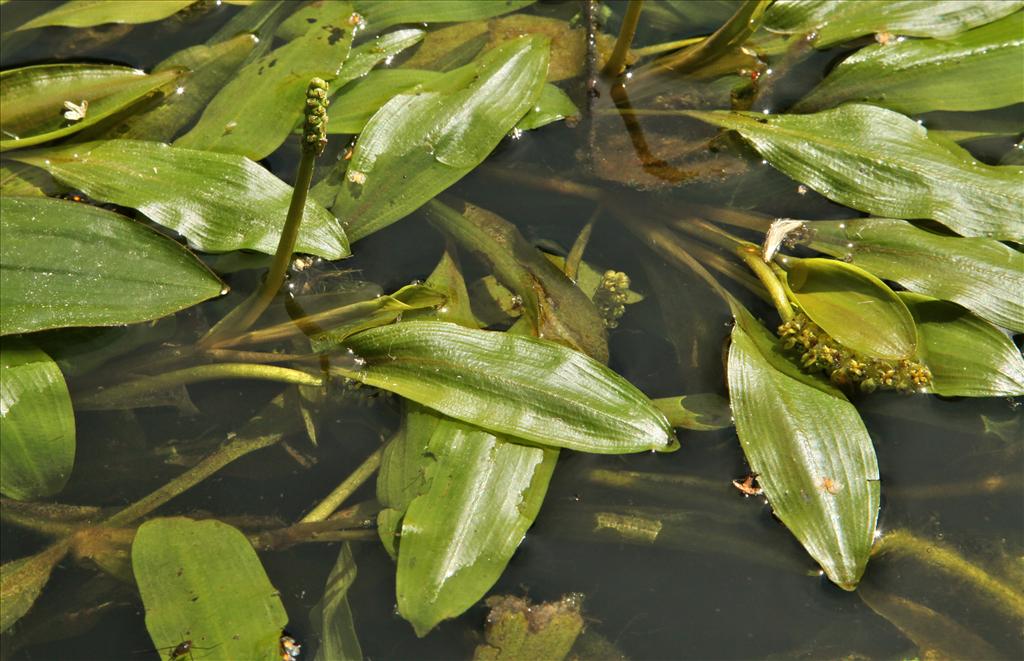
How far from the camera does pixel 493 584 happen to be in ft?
6.81

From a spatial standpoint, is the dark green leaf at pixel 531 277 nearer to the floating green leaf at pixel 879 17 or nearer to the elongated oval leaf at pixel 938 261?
the elongated oval leaf at pixel 938 261

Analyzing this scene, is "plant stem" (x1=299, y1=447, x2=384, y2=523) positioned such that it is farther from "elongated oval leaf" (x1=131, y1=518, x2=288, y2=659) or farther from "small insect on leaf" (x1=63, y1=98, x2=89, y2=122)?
"small insect on leaf" (x1=63, y1=98, x2=89, y2=122)

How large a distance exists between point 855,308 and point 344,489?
144 centimetres

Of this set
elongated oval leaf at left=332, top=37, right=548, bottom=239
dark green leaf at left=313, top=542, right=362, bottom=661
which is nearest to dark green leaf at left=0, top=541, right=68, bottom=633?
dark green leaf at left=313, top=542, right=362, bottom=661

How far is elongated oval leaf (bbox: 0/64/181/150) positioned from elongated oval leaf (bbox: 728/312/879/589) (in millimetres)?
1942

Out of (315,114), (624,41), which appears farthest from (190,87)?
(624,41)

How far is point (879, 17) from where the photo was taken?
292cm

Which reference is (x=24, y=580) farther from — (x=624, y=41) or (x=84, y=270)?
(x=624, y=41)

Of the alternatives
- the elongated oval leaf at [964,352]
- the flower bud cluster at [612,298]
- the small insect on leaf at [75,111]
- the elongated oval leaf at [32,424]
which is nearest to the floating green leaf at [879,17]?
the elongated oval leaf at [964,352]

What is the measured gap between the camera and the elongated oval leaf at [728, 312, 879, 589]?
6.77 ft

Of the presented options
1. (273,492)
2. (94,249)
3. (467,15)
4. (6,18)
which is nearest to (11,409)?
(94,249)

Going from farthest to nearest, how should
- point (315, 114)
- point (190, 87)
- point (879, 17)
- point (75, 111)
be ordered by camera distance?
point (879, 17), point (190, 87), point (75, 111), point (315, 114)

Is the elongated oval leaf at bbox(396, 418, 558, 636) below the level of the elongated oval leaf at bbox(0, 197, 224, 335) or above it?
below

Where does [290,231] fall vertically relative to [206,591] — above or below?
above
